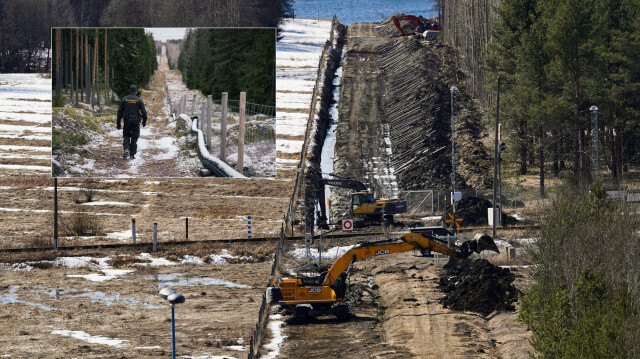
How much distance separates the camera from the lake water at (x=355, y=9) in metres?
156

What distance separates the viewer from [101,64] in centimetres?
5391

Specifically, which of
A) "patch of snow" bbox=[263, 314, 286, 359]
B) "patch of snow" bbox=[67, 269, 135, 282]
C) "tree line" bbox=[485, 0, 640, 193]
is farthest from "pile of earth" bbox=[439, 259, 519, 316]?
"tree line" bbox=[485, 0, 640, 193]

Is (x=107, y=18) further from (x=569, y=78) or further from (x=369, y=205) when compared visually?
(x=569, y=78)

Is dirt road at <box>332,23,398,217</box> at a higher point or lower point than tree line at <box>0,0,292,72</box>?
lower

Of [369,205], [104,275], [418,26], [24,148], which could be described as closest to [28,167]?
[24,148]

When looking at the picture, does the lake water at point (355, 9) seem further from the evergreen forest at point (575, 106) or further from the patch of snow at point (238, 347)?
the patch of snow at point (238, 347)

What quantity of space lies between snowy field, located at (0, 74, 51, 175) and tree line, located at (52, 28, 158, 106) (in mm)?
19064

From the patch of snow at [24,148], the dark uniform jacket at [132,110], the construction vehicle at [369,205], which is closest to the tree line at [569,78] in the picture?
the construction vehicle at [369,205]

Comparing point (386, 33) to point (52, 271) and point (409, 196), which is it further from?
point (52, 271)

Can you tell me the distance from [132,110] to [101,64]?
3.60 m

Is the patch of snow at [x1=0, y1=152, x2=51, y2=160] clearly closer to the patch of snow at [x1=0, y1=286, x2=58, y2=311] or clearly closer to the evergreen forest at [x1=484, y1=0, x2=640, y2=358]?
the evergreen forest at [x1=484, y1=0, x2=640, y2=358]

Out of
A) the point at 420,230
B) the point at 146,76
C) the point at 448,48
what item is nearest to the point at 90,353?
the point at 420,230

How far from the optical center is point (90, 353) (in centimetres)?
3212

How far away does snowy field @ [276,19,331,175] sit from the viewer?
7831cm
